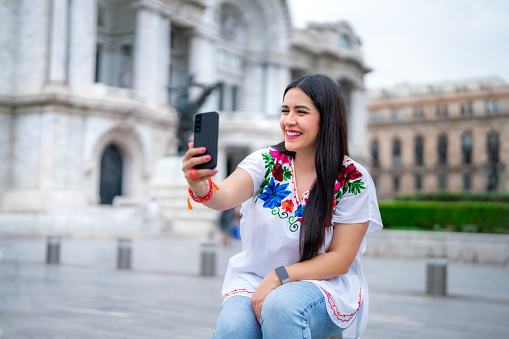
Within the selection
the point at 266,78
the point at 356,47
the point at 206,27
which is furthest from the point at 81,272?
the point at 356,47

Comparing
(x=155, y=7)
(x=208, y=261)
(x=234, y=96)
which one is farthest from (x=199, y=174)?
(x=234, y=96)

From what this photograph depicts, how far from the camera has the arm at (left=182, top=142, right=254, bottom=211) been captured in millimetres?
2211

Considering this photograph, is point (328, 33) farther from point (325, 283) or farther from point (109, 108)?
point (325, 283)

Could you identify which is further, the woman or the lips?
the lips

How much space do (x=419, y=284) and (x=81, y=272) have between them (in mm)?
5699

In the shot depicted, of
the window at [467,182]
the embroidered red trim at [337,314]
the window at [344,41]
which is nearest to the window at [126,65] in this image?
the window at [344,41]

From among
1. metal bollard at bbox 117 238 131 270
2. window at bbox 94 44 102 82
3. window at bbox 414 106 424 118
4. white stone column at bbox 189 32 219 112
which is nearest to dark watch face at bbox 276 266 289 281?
metal bollard at bbox 117 238 131 270

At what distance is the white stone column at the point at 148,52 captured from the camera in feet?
97.5

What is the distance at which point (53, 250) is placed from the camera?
1047 cm

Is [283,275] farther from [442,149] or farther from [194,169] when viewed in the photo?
[442,149]

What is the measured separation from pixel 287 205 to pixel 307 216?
0.41 ft

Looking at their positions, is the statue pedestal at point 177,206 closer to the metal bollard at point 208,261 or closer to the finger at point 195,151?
the metal bollard at point 208,261

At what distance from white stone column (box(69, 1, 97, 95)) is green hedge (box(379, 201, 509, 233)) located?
17592mm

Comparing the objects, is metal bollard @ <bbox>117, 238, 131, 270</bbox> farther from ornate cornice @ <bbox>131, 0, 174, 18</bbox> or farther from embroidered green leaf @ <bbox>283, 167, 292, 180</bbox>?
ornate cornice @ <bbox>131, 0, 174, 18</bbox>
